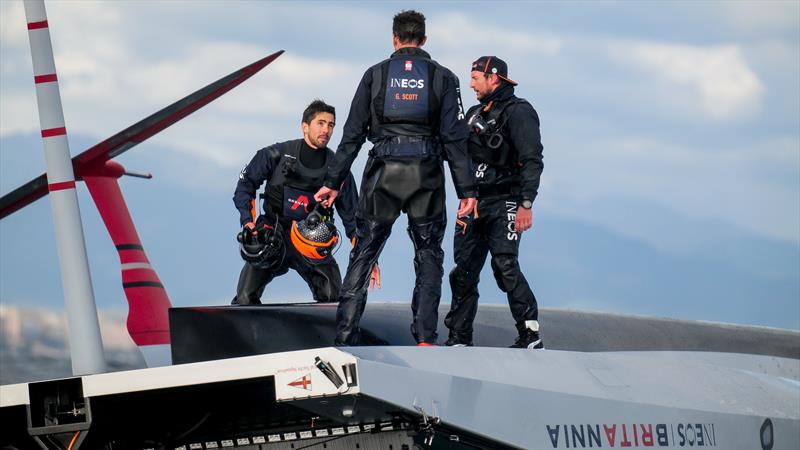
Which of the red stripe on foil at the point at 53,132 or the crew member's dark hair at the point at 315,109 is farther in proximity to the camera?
the crew member's dark hair at the point at 315,109

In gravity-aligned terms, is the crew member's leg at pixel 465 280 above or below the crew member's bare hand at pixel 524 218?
below

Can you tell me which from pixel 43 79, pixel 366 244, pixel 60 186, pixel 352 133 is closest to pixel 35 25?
pixel 43 79

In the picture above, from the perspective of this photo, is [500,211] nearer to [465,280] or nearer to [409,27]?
[465,280]

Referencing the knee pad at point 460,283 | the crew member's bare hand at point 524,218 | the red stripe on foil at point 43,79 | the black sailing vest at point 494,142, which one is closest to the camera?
the red stripe on foil at point 43,79

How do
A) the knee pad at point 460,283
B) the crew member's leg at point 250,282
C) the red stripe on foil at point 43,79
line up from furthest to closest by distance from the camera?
the crew member's leg at point 250,282, the knee pad at point 460,283, the red stripe on foil at point 43,79

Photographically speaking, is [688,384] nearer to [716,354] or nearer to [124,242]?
[716,354]

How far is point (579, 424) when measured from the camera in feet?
19.2

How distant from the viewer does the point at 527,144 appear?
277 inches

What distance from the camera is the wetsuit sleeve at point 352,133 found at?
6391mm

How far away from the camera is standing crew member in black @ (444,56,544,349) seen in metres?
6.96

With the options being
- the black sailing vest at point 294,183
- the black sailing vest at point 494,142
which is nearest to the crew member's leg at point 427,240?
the black sailing vest at point 494,142

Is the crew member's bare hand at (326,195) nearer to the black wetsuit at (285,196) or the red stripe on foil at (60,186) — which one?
the red stripe on foil at (60,186)

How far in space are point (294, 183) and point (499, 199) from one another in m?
1.60

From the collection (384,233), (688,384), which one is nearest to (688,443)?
(688,384)
